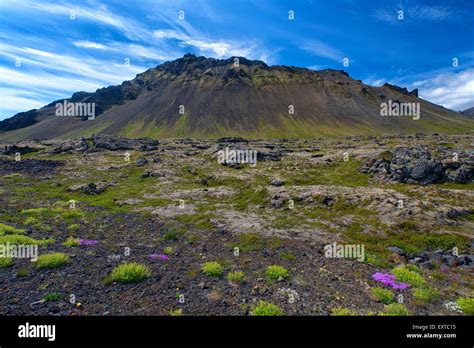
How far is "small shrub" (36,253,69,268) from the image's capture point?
15.2 metres

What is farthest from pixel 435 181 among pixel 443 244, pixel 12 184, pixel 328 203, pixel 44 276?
pixel 12 184

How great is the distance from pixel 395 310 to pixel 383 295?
181 cm

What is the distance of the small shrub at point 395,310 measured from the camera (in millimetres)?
11627

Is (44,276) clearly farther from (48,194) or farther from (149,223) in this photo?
(48,194)

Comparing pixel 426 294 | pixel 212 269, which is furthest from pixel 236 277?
pixel 426 294

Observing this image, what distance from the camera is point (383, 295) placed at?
13539 mm

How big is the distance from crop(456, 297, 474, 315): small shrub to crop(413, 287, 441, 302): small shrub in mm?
919

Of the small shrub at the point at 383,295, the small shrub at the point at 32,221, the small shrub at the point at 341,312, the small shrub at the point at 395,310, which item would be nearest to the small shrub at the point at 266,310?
the small shrub at the point at 341,312

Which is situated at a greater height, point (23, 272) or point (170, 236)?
point (23, 272)

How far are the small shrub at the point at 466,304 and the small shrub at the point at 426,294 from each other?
3.01 feet

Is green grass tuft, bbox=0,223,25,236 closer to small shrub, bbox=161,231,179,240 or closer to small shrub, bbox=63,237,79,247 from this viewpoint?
small shrub, bbox=63,237,79,247

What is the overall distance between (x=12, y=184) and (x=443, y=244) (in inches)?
2522
